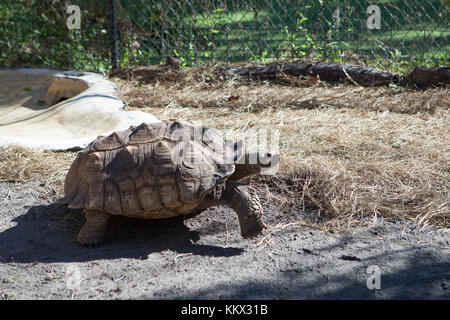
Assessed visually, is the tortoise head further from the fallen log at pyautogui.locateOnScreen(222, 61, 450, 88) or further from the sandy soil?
the fallen log at pyautogui.locateOnScreen(222, 61, 450, 88)

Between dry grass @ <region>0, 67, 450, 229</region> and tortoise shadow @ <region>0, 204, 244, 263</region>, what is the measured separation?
0.62m

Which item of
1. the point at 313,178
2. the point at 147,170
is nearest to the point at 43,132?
the point at 147,170

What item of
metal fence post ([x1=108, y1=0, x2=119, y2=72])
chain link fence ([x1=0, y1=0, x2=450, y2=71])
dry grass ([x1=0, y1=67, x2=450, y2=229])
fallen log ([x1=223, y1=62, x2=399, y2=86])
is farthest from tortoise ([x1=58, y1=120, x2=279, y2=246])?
metal fence post ([x1=108, y1=0, x2=119, y2=72])

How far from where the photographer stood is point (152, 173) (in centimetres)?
311

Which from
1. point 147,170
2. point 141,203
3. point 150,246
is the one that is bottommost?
point 150,246

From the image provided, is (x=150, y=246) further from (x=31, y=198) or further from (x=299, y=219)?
(x=31, y=198)

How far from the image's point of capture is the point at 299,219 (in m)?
3.55

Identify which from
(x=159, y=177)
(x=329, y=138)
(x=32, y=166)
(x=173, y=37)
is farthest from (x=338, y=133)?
(x=173, y=37)

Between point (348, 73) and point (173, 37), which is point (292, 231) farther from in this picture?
point (173, 37)

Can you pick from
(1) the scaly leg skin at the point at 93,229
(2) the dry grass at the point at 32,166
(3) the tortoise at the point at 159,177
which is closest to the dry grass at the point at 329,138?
(2) the dry grass at the point at 32,166

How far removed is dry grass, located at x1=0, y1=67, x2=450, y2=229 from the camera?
3.70 m

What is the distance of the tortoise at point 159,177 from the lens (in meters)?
3.11
